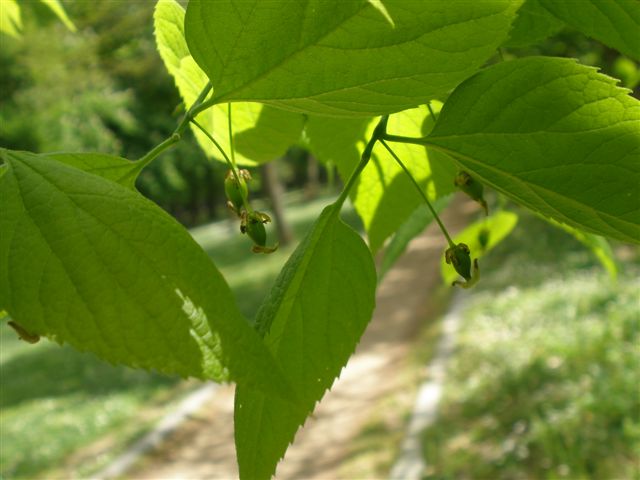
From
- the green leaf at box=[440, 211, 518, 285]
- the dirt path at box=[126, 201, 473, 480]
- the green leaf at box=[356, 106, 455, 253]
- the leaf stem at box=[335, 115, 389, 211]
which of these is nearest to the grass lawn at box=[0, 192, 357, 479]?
the dirt path at box=[126, 201, 473, 480]

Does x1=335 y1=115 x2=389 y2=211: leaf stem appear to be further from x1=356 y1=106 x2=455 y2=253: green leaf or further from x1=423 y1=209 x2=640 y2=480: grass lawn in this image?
x1=423 y1=209 x2=640 y2=480: grass lawn

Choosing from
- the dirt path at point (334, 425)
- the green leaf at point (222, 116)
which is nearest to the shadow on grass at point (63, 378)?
the dirt path at point (334, 425)

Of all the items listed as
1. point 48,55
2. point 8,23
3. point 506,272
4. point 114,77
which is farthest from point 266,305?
point 114,77

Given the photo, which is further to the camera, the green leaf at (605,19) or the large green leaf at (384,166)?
the large green leaf at (384,166)

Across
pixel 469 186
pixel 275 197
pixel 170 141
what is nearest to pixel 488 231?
pixel 469 186

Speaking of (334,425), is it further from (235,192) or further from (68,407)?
(235,192)

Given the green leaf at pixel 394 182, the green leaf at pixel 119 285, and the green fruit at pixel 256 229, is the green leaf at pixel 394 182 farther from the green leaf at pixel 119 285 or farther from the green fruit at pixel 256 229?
the green leaf at pixel 119 285

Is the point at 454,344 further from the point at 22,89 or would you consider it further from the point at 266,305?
the point at 22,89
